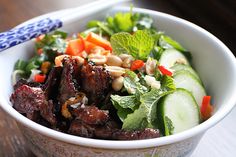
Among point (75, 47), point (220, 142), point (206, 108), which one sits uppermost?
point (75, 47)

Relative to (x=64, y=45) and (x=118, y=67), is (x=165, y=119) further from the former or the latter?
(x=64, y=45)

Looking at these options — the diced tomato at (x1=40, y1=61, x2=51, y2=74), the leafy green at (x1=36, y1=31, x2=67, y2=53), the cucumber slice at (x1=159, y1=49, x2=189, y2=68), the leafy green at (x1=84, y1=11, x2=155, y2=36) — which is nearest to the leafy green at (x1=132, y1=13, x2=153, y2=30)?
the leafy green at (x1=84, y1=11, x2=155, y2=36)

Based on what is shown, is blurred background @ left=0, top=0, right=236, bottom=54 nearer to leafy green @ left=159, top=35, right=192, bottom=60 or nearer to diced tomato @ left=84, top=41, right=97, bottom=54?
leafy green @ left=159, top=35, right=192, bottom=60

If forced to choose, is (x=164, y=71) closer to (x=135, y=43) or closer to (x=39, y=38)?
(x=135, y=43)

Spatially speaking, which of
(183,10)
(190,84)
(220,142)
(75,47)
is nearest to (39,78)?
(75,47)

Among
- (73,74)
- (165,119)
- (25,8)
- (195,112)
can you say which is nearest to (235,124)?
(195,112)

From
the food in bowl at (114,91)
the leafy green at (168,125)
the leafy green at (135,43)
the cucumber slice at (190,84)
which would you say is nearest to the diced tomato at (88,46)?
the food in bowl at (114,91)

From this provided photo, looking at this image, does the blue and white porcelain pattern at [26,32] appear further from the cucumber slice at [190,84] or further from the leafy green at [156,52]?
the cucumber slice at [190,84]
